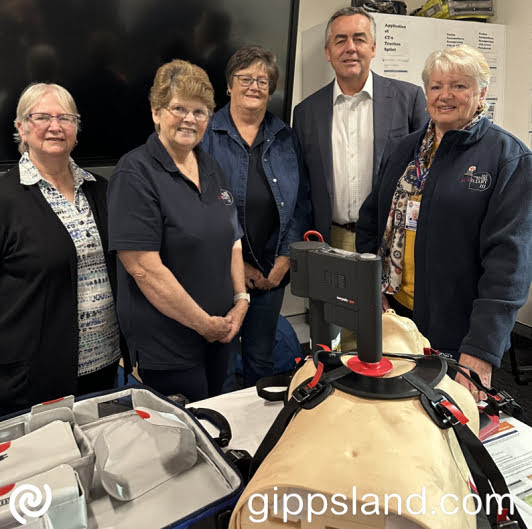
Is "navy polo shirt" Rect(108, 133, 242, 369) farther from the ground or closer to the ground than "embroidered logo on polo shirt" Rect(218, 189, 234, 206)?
closer to the ground

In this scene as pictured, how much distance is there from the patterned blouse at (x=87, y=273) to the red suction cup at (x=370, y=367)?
3.68 feet

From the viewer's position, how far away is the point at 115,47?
7.91ft

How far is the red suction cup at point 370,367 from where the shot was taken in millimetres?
793

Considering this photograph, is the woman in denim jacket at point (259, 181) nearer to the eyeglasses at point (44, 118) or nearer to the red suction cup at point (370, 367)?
the eyeglasses at point (44, 118)

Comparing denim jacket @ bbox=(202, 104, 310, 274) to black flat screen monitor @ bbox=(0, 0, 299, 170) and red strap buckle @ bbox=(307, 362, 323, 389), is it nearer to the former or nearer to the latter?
black flat screen monitor @ bbox=(0, 0, 299, 170)

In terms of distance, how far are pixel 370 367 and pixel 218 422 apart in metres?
0.45

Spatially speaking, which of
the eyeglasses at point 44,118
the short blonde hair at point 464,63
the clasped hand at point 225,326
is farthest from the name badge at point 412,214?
the eyeglasses at point 44,118

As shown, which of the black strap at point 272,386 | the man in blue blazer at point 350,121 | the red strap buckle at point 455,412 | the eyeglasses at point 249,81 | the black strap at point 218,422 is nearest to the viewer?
the red strap buckle at point 455,412

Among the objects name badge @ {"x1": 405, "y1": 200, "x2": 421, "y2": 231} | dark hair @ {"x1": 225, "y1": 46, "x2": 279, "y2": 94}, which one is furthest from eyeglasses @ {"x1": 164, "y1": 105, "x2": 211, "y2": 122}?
name badge @ {"x1": 405, "y1": 200, "x2": 421, "y2": 231}

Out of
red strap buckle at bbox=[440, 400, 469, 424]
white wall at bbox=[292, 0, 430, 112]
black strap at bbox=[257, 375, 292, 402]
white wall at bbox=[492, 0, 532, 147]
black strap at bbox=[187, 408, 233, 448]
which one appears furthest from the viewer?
white wall at bbox=[492, 0, 532, 147]

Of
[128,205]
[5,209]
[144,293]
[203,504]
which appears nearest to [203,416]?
[203,504]

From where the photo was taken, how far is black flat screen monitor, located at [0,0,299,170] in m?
2.22

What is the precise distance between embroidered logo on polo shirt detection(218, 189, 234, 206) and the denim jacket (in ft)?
0.82

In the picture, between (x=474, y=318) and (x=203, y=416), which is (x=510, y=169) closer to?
(x=474, y=318)
